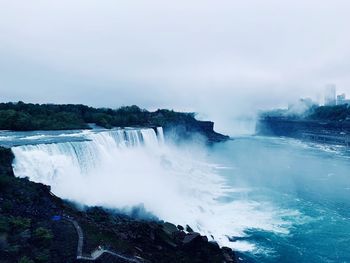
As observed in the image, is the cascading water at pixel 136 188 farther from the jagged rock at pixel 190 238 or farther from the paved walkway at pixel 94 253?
the paved walkway at pixel 94 253

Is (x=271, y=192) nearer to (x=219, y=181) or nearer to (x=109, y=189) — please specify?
(x=219, y=181)

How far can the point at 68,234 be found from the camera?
35.6 ft

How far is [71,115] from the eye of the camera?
41.1 m

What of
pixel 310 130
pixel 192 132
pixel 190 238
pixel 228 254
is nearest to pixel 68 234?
pixel 190 238

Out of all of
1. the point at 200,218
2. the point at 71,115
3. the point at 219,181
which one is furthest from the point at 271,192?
the point at 71,115

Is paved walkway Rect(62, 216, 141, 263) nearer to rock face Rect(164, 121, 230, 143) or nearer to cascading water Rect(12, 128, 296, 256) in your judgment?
cascading water Rect(12, 128, 296, 256)

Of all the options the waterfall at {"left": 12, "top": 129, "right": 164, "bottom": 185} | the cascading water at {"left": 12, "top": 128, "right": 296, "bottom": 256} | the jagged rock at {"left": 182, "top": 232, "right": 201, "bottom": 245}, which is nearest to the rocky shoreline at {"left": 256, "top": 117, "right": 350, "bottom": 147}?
the cascading water at {"left": 12, "top": 128, "right": 296, "bottom": 256}

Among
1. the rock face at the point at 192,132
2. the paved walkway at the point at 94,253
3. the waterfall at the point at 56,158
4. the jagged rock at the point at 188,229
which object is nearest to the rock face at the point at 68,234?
the paved walkway at the point at 94,253

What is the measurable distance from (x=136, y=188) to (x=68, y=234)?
11.2 metres

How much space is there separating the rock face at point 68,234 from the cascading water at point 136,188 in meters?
1.63

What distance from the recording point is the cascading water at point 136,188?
16875 mm

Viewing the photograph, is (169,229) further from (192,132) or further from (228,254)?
(192,132)

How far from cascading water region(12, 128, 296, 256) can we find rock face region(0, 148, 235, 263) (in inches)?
64.1

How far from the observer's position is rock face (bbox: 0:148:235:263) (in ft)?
31.9
